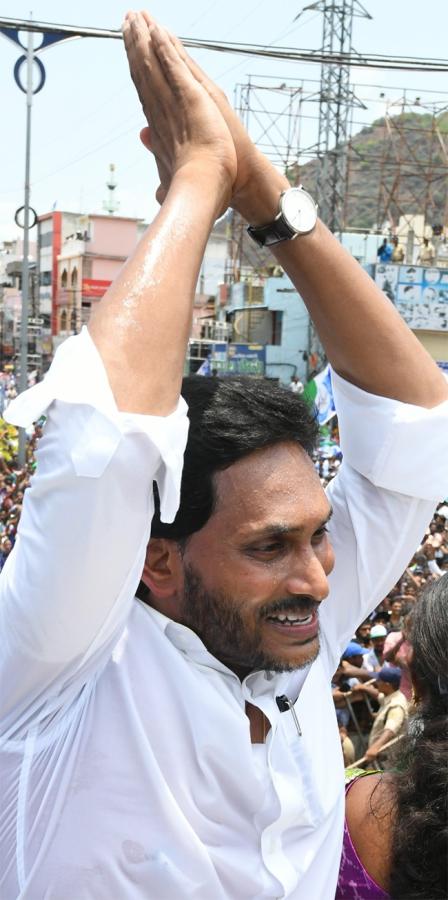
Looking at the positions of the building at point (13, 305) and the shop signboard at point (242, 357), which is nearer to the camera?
the shop signboard at point (242, 357)

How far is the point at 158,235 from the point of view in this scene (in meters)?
1.24

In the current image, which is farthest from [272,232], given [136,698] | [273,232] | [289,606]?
[136,698]

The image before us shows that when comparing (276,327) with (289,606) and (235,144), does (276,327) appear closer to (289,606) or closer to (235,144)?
(235,144)

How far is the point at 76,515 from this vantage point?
111cm

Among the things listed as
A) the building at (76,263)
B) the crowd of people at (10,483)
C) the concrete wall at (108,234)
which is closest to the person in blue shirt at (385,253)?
the crowd of people at (10,483)

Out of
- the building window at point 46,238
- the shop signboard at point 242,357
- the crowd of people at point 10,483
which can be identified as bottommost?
the crowd of people at point 10,483

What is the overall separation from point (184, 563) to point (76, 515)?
384mm

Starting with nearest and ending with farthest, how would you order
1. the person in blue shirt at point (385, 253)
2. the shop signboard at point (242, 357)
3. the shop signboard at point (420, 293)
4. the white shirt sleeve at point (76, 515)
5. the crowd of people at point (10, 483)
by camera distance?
the white shirt sleeve at point (76, 515)
the crowd of people at point (10, 483)
the shop signboard at point (420, 293)
the person in blue shirt at point (385, 253)
the shop signboard at point (242, 357)

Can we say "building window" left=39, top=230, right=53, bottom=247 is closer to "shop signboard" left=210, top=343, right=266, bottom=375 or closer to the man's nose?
"shop signboard" left=210, top=343, right=266, bottom=375

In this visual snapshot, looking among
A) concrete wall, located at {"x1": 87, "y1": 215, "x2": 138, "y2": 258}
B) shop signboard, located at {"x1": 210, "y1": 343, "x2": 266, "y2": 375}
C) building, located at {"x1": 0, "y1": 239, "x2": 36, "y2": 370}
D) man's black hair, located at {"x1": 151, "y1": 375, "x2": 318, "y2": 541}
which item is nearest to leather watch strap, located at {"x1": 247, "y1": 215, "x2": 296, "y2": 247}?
man's black hair, located at {"x1": 151, "y1": 375, "x2": 318, "y2": 541}

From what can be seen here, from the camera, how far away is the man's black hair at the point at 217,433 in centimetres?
145

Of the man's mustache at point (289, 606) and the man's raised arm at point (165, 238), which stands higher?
the man's raised arm at point (165, 238)

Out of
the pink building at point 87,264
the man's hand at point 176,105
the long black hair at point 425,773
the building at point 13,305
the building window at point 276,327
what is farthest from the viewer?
the building at point 13,305

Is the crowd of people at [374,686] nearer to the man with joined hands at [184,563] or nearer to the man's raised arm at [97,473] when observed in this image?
the man with joined hands at [184,563]
